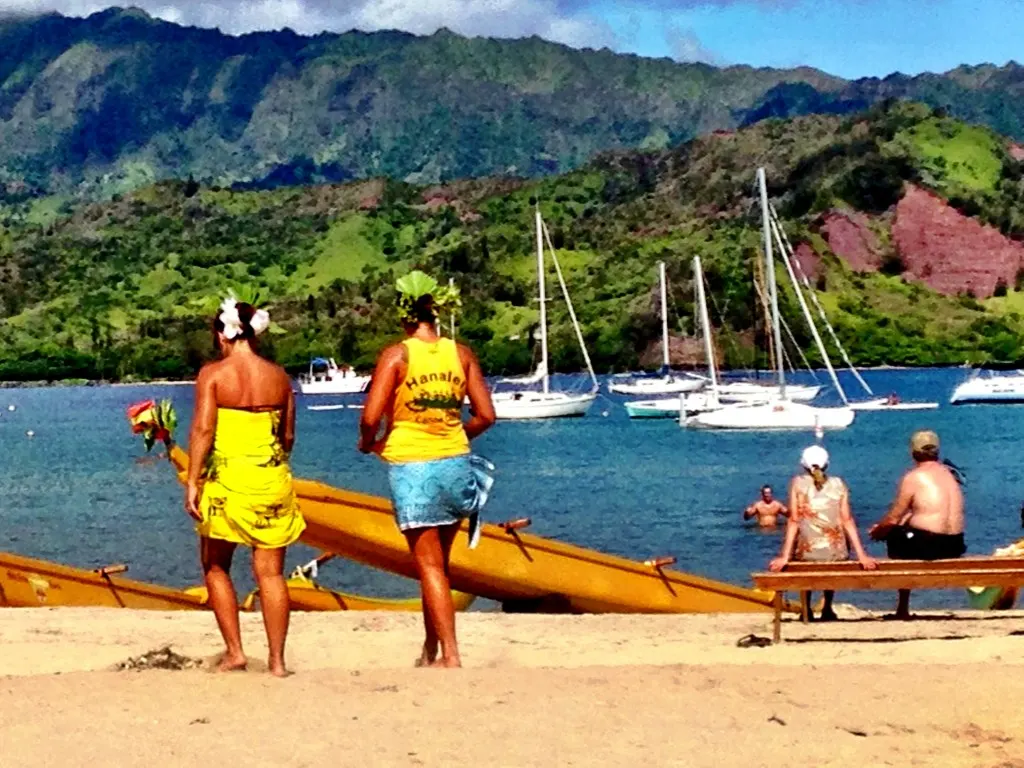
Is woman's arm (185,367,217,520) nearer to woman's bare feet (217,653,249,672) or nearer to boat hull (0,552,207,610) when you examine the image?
woman's bare feet (217,653,249,672)

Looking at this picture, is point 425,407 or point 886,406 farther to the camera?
point 886,406

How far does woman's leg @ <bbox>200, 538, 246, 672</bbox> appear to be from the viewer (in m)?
9.59

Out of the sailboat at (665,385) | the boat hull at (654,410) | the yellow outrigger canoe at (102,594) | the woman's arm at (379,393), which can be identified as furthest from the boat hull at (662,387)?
the woman's arm at (379,393)

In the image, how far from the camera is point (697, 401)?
92500 millimetres

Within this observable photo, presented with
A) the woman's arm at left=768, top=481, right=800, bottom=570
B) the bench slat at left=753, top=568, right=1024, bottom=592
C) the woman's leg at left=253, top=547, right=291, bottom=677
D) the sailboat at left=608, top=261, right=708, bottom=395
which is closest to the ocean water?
the sailboat at left=608, top=261, right=708, bottom=395

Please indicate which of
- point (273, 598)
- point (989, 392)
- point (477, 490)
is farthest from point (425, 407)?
point (989, 392)

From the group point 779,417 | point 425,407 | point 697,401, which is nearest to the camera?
point 425,407

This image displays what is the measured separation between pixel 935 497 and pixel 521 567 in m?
3.89

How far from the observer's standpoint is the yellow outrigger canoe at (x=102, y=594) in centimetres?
1725

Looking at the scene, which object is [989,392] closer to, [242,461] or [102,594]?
[102,594]

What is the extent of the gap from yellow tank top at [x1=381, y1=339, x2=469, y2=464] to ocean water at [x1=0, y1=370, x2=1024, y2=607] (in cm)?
1393

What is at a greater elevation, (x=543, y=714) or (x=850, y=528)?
(x=850, y=528)

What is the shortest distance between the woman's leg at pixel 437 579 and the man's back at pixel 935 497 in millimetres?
5286

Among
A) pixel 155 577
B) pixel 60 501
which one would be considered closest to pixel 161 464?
pixel 60 501
